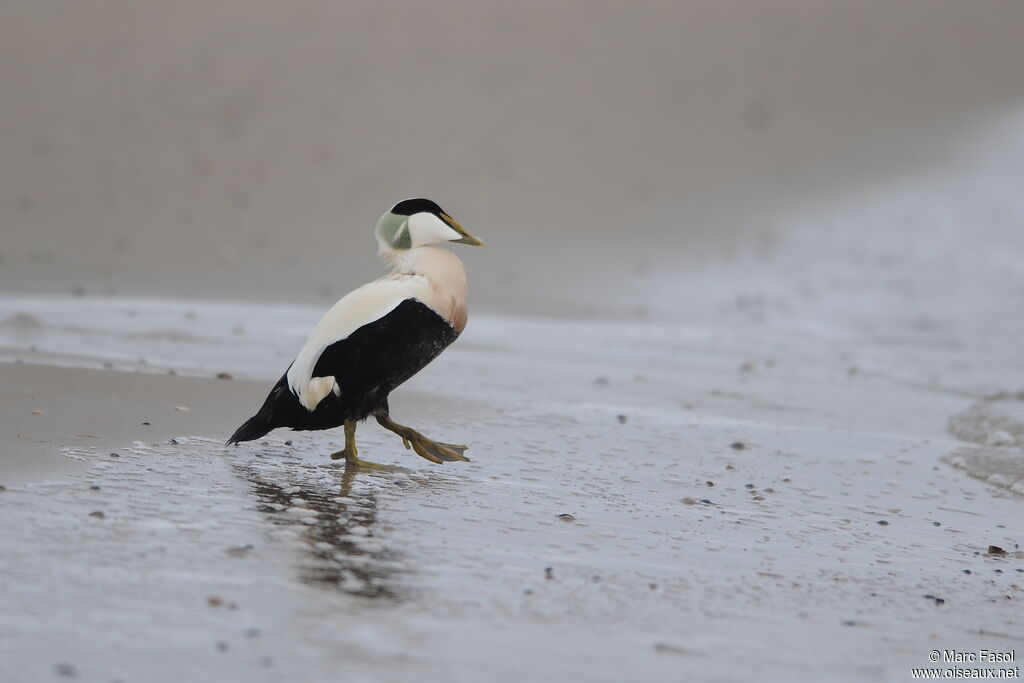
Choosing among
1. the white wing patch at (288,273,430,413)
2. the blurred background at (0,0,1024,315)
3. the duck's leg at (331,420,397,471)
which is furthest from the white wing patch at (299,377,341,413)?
the blurred background at (0,0,1024,315)

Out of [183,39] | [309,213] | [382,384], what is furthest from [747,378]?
[183,39]

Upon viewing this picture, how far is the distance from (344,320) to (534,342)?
3.89 m

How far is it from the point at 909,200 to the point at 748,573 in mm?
9871

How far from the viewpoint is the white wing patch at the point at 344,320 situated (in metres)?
3.79

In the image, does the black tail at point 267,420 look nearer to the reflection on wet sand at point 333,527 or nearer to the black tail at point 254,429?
the black tail at point 254,429

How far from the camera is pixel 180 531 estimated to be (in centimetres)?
299

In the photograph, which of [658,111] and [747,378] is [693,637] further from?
[658,111]

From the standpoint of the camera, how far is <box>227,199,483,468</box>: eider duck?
12.4ft

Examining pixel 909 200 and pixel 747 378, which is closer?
pixel 747 378

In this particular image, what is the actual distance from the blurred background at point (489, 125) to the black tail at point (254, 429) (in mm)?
5682

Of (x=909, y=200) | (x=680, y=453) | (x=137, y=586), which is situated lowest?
(x=137, y=586)

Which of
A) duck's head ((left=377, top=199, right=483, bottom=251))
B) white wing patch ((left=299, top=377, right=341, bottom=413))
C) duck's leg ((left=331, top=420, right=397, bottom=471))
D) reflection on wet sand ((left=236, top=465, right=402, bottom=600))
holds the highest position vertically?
duck's head ((left=377, top=199, right=483, bottom=251))

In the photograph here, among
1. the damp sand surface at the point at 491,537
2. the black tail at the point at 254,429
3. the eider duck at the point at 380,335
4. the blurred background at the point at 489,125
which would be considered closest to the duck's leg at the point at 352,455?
the eider duck at the point at 380,335

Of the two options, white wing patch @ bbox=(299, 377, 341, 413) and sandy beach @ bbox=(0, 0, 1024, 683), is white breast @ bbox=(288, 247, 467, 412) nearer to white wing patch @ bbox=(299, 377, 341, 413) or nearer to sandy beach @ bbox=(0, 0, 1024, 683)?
white wing patch @ bbox=(299, 377, 341, 413)
